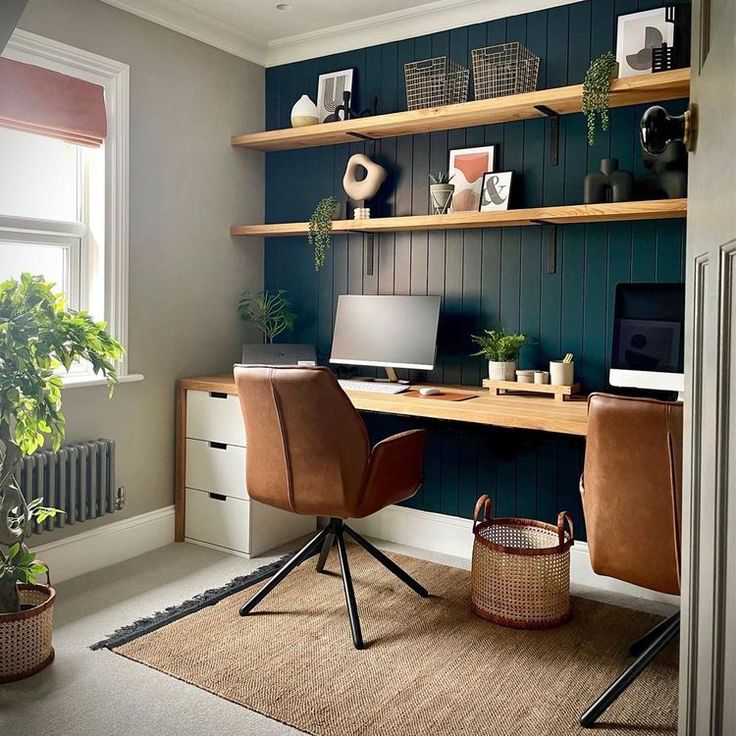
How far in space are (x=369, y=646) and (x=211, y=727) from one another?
0.62 m

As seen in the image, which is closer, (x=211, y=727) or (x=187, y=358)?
(x=211, y=727)

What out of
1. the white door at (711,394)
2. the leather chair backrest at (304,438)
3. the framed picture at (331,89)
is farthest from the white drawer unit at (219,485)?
the white door at (711,394)

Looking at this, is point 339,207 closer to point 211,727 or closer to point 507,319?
point 507,319

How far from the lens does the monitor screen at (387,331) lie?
3346 mm

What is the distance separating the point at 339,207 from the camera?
3.71 meters

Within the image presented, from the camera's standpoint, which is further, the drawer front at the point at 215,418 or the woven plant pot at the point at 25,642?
the drawer front at the point at 215,418

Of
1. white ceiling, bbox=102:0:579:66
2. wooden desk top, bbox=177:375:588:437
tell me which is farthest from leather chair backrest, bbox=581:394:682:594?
white ceiling, bbox=102:0:579:66

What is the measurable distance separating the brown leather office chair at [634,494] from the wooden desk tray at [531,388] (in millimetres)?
822

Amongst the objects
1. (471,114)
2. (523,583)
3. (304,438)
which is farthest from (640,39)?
(523,583)

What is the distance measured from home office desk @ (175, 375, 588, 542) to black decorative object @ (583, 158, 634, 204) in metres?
0.78

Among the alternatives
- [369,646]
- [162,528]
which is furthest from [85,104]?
[369,646]

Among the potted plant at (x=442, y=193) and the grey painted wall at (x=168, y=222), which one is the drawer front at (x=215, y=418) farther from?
the potted plant at (x=442, y=193)

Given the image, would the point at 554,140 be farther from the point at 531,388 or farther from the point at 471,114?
the point at 531,388

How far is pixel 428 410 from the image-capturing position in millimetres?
2879
